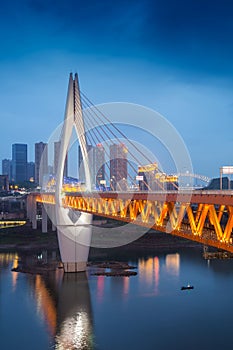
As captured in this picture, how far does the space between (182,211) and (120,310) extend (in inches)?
407

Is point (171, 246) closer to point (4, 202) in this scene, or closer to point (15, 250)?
point (15, 250)

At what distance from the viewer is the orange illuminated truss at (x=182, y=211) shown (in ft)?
44.7

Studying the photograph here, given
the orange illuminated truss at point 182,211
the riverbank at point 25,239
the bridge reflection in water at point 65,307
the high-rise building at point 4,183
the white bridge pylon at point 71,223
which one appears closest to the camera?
the orange illuminated truss at point 182,211

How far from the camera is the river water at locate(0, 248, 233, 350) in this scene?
2091cm

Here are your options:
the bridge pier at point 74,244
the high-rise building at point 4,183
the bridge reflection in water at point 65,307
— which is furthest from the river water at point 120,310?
the high-rise building at point 4,183

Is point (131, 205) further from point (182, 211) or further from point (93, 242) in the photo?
point (93, 242)

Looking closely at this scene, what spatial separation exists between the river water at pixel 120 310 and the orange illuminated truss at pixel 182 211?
216 inches

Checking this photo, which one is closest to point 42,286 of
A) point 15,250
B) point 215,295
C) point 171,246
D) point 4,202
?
point 215,295

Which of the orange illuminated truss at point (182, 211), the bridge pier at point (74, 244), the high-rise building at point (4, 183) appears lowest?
the bridge pier at point (74, 244)

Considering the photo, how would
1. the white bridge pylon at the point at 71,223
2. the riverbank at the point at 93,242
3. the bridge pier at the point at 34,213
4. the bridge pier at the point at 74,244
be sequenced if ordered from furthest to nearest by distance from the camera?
the bridge pier at the point at 34,213
the riverbank at the point at 93,242
the bridge pier at the point at 74,244
the white bridge pylon at the point at 71,223

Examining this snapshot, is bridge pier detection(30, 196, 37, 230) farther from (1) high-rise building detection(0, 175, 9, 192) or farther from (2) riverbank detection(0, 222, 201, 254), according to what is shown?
(1) high-rise building detection(0, 175, 9, 192)

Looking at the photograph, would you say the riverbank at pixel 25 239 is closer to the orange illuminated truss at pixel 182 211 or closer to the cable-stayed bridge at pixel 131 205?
the cable-stayed bridge at pixel 131 205

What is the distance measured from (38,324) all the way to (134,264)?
16994mm

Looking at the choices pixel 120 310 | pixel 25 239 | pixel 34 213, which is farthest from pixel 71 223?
pixel 34 213
